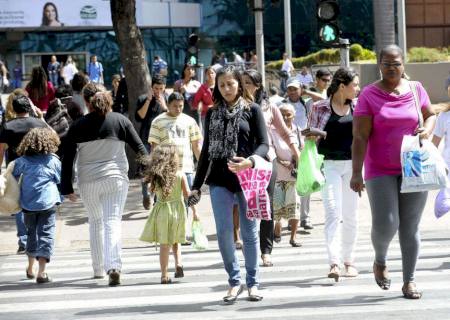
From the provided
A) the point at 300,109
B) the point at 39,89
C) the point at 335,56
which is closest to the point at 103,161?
the point at 300,109

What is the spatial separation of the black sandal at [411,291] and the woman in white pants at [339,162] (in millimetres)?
1183

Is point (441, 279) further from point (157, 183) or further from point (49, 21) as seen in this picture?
point (49, 21)

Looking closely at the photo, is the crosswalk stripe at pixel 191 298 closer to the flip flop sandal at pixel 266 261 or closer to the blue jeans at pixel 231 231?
the blue jeans at pixel 231 231

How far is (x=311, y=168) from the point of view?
9.76m

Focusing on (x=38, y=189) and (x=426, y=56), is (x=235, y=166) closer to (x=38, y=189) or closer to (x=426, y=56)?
(x=38, y=189)

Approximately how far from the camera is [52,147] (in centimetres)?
1068

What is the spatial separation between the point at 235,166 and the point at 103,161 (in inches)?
83.4

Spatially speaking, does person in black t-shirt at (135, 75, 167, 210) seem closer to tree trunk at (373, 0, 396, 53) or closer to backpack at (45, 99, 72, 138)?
backpack at (45, 99, 72, 138)

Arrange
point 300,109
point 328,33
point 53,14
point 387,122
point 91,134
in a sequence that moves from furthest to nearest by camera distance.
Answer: point 53,14 < point 328,33 < point 300,109 < point 91,134 < point 387,122

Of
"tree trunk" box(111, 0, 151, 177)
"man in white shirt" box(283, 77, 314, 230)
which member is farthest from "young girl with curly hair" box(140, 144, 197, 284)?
"tree trunk" box(111, 0, 151, 177)

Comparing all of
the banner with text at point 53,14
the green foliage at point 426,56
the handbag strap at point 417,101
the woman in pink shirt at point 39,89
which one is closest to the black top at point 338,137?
the handbag strap at point 417,101

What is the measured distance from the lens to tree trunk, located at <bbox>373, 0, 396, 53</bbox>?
21266mm

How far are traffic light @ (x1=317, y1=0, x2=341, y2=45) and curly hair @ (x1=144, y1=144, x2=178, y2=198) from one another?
794 centimetres

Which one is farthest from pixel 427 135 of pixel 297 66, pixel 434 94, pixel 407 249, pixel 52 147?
pixel 297 66
